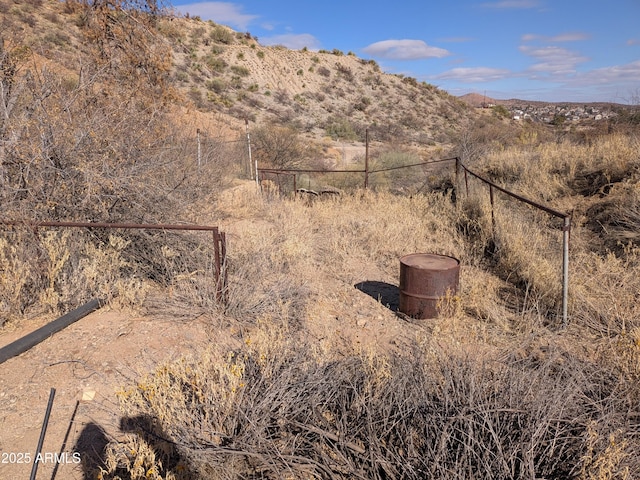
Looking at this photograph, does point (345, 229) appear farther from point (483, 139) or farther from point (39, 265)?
point (483, 139)

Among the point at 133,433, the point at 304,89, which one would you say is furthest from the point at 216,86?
the point at 133,433

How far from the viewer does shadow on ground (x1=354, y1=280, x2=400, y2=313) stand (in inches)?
243

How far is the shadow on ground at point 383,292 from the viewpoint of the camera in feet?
20.2

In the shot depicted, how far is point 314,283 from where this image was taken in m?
6.55

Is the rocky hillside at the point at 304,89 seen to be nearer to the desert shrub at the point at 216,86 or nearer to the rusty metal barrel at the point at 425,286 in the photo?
the desert shrub at the point at 216,86

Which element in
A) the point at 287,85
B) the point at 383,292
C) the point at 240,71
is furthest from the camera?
the point at 287,85

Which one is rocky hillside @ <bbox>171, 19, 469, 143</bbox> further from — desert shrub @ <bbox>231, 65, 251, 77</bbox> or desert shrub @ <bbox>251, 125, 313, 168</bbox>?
desert shrub @ <bbox>251, 125, 313, 168</bbox>

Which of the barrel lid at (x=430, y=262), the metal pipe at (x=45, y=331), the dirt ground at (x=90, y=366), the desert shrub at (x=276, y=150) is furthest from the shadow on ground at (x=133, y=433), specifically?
the desert shrub at (x=276, y=150)

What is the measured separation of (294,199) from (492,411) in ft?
33.5

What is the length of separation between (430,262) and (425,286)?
0.43m

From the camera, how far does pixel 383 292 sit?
21.5 feet

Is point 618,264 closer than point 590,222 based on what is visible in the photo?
Yes

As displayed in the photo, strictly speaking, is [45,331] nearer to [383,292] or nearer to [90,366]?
[90,366]

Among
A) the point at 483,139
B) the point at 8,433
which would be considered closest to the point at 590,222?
the point at 8,433
